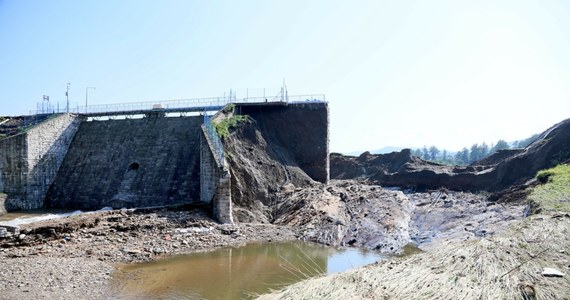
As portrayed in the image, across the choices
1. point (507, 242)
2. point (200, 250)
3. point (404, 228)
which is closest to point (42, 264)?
point (200, 250)

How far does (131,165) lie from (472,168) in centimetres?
2587

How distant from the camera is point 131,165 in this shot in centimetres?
2384

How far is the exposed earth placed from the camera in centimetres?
621

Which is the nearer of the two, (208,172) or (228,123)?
(208,172)

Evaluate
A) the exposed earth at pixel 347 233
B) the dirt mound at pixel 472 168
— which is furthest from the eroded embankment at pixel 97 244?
the dirt mound at pixel 472 168

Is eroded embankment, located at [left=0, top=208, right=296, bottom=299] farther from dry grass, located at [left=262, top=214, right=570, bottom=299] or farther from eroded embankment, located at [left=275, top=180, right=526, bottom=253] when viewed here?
dry grass, located at [left=262, top=214, right=570, bottom=299]

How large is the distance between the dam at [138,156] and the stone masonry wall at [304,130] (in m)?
0.07

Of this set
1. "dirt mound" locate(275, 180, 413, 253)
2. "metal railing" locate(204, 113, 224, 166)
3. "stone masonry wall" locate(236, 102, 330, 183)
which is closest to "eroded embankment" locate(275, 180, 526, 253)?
"dirt mound" locate(275, 180, 413, 253)

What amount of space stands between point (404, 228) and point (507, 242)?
38.9ft

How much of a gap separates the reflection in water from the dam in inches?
140

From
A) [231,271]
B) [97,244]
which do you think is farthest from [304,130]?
[97,244]

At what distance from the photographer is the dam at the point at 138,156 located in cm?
2106

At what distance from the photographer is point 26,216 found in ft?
66.9

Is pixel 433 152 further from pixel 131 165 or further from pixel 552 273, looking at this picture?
pixel 552 273
